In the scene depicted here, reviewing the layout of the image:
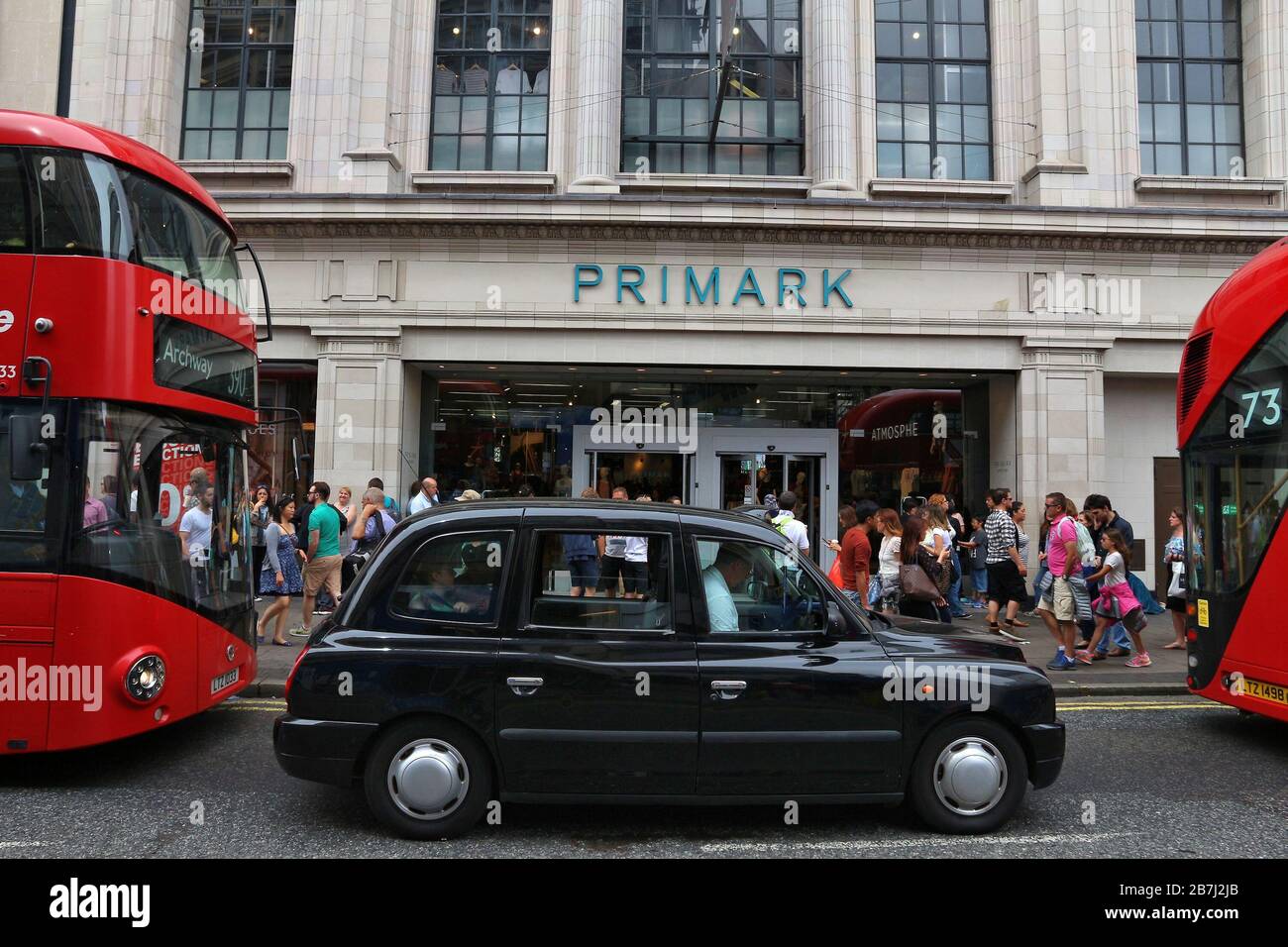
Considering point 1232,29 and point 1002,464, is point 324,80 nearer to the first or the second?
point 1002,464

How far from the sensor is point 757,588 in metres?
4.32

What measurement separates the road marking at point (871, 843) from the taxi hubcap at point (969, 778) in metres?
0.17

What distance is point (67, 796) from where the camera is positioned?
479cm

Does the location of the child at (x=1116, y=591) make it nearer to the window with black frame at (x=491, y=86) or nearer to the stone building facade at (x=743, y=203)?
the stone building facade at (x=743, y=203)

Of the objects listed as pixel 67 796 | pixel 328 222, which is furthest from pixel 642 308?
pixel 67 796

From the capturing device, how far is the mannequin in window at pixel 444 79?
46.9ft

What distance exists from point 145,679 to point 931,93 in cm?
1497

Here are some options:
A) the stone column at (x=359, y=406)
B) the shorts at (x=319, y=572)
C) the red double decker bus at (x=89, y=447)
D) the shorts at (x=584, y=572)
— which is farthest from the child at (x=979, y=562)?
the red double decker bus at (x=89, y=447)

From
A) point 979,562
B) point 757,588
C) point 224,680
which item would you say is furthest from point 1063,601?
point 224,680

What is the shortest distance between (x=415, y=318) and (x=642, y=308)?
3887 millimetres

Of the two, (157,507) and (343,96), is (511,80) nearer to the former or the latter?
(343,96)

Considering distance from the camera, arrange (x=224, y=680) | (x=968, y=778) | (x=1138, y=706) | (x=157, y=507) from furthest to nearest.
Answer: (x=1138, y=706)
(x=224, y=680)
(x=157, y=507)
(x=968, y=778)

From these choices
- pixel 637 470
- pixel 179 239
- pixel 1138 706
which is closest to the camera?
pixel 179 239

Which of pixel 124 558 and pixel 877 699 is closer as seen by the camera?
pixel 877 699
